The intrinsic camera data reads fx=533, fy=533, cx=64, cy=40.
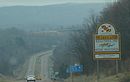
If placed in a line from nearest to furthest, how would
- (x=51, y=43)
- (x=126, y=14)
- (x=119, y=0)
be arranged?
(x=126, y=14)
(x=119, y=0)
(x=51, y=43)

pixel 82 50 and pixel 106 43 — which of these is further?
pixel 82 50

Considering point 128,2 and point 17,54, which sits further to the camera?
point 17,54

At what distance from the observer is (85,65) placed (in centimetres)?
7262

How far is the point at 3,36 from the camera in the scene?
15125cm

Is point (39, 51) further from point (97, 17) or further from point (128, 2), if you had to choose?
point (128, 2)

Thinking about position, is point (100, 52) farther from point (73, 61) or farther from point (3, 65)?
point (3, 65)

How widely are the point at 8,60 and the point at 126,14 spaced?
3371 inches

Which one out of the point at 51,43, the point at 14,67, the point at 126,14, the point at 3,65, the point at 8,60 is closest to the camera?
the point at 126,14

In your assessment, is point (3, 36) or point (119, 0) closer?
point (119, 0)

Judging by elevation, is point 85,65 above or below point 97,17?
below

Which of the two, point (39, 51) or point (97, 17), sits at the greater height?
point (97, 17)

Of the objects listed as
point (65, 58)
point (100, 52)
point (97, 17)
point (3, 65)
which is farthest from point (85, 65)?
point (3, 65)

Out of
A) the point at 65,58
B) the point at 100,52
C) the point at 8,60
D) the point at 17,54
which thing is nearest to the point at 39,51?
the point at 17,54

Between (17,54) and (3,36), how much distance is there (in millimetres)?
7694
